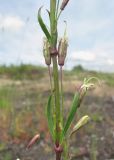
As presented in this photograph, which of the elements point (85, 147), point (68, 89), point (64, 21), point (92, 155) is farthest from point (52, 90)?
point (68, 89)

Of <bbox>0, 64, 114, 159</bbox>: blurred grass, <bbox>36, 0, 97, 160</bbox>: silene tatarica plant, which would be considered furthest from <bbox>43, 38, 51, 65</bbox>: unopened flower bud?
<bbox>0, 64, 114, 159</bbox>: blurred grass

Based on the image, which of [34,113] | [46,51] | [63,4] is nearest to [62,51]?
[46,51]

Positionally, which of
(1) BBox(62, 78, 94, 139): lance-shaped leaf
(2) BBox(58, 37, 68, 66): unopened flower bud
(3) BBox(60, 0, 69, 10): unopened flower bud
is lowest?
(1) BBox(62, 78, 94, 139): lance-shaped leaf

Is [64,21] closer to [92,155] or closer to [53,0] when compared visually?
[53,0]

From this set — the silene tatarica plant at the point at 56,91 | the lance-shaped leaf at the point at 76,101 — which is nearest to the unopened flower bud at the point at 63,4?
the silene tatarica plant at the point at 56,91

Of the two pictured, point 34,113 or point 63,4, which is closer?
point 63,4

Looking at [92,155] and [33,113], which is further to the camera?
[33,113]

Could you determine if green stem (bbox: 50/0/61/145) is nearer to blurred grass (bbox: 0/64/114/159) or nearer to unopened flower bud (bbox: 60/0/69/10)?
unopened flower bud (bbox: 60/0/69/10)

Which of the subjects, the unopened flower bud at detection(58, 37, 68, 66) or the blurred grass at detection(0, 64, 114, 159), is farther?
the blurred grass at detection(0, 64, 114, 159)

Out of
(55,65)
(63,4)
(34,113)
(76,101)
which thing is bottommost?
(34,113)

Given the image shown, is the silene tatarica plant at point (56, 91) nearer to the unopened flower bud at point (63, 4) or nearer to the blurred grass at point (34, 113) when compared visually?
the unopened flower bud at point (63, 4)

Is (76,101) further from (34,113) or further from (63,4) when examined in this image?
(34,113)
